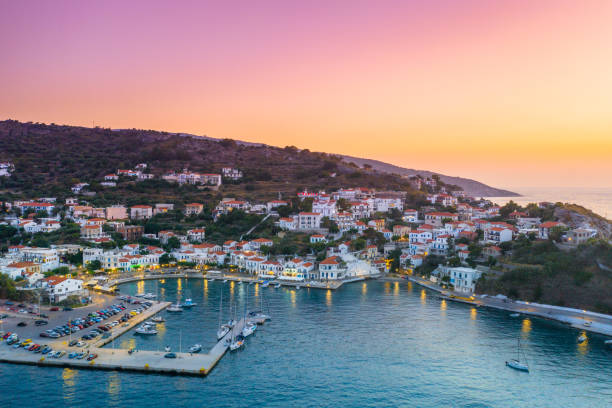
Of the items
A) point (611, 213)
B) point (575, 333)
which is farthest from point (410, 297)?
point (611, 213)

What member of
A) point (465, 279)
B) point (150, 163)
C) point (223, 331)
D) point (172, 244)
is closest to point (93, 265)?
point (172, 244)

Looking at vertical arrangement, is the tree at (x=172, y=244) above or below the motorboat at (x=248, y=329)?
above

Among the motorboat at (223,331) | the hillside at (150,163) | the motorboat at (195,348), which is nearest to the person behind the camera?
the motorboat at (195,348)

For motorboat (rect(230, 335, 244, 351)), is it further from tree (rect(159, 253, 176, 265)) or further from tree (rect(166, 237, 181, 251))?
tree (rect(166, 237, 181, 251))

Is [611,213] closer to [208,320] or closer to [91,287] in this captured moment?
[208,320]

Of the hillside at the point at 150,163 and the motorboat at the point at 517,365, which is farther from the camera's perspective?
the hillside at the point at 150,163

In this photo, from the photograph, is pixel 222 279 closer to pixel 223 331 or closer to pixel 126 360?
pixel 223 331

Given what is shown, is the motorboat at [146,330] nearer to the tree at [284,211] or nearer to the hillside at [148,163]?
the tree at [284,211]

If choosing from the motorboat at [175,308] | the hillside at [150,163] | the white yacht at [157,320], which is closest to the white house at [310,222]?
the hillside at [150,163]
